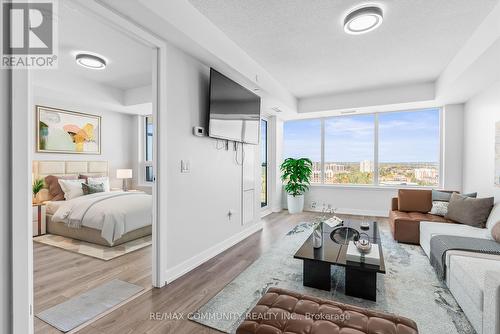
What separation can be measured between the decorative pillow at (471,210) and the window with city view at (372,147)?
6.55 feet

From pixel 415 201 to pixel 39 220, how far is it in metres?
6.14

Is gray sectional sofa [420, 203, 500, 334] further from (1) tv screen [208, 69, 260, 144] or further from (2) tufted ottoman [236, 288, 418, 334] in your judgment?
(1) tv screen [208, 69, 260, 144]

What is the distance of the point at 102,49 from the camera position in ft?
10.6

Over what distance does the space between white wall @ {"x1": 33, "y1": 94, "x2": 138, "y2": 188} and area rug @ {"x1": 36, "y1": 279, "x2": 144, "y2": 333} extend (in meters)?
3.69

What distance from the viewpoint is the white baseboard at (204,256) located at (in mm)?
2470

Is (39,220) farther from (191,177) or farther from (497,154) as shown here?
(497,154)

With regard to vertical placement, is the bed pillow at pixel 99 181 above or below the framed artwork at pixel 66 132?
below

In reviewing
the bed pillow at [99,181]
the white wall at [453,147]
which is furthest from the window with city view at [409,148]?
the bed pillow at [99,181]

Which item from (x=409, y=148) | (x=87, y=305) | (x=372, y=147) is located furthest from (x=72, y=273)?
(x=409, y=148)

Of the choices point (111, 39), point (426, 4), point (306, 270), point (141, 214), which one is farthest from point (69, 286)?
point (426, 4)

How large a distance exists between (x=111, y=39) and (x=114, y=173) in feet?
12.2

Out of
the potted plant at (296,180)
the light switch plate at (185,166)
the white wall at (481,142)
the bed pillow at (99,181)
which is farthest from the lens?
the potted plant at (296,180)

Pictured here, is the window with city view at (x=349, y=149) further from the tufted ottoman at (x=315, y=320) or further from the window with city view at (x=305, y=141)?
the tufted ottoman at (x=315, y=320)

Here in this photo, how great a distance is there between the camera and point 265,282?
A: 7.85 feet
